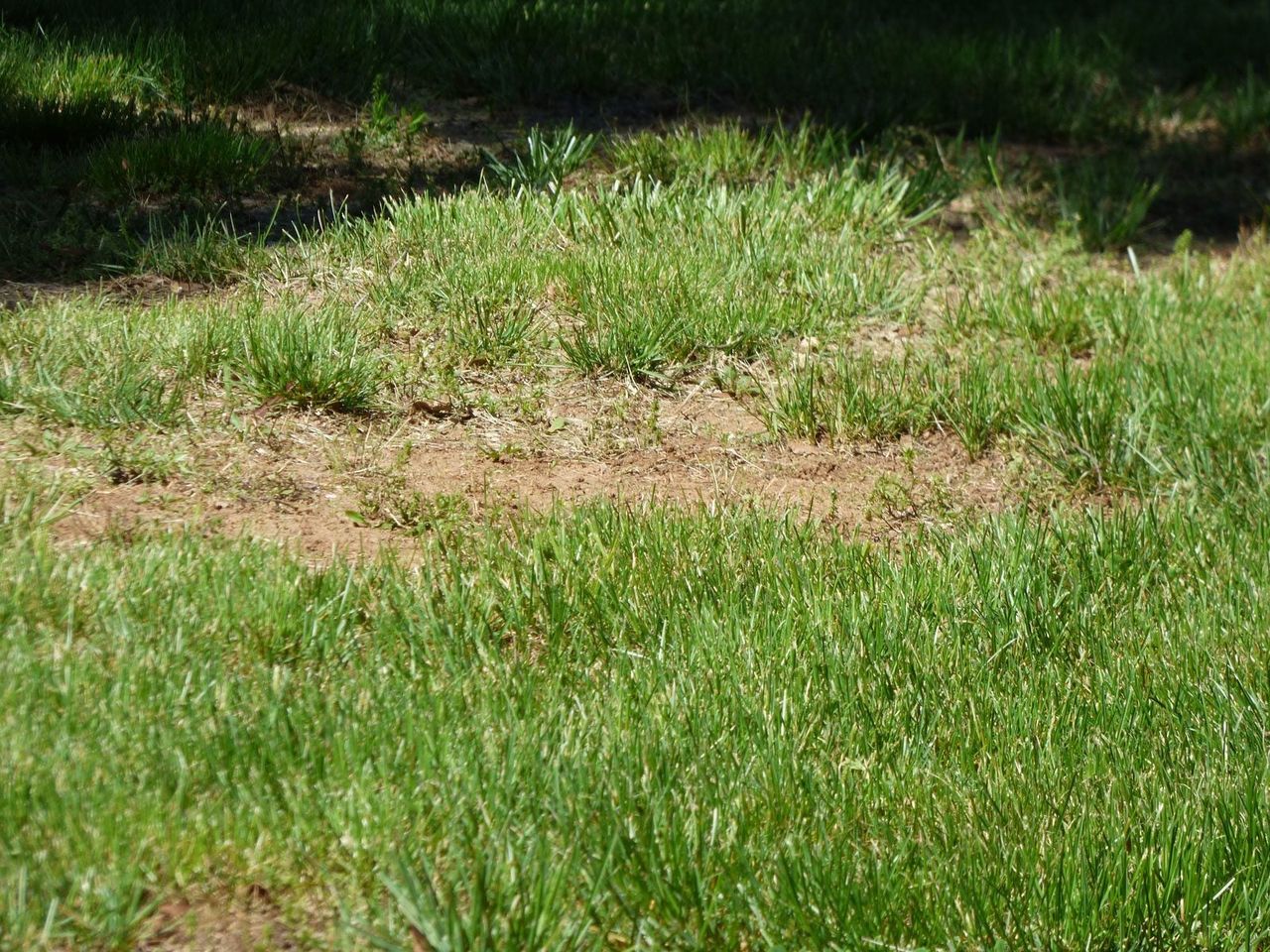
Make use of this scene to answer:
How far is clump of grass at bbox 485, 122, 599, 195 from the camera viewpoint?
524 cm

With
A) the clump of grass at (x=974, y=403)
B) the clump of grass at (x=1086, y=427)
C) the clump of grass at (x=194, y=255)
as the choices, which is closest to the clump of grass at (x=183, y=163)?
the clump of grass at (x=194, y=255)

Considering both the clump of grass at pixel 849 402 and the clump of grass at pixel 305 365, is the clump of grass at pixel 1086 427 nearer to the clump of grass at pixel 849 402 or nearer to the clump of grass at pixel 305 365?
the clump of grass at pixel 849 402

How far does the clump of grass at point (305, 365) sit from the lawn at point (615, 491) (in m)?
0.01

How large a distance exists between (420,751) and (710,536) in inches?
47.6

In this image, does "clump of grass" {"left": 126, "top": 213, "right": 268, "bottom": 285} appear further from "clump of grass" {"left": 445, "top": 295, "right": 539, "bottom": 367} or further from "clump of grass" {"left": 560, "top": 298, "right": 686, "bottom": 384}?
"clump of grass" {"left": 560, "top": 298, "right": 686, "bottom": 384}

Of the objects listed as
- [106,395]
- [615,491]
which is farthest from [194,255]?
[615,491]

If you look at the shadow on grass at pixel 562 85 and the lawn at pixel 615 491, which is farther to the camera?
the shadow on grass at pixel 562 85

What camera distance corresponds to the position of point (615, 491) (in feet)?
12.8

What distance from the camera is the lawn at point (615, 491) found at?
2.42 meters

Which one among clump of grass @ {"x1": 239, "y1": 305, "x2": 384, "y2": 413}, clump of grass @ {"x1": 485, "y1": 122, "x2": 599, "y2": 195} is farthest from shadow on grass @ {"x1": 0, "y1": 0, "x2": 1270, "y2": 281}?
clump of grass @ {"x1": 239, "y1": 305, "x2": 384, "y2": 413}

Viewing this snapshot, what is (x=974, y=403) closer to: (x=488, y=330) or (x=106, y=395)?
(x=488, y=330)

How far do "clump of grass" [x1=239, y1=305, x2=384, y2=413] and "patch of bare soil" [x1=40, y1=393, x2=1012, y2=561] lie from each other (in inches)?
3.1

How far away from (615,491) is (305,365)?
0.96 m

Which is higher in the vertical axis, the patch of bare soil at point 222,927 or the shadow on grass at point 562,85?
the shadow on grass at point 562,85
